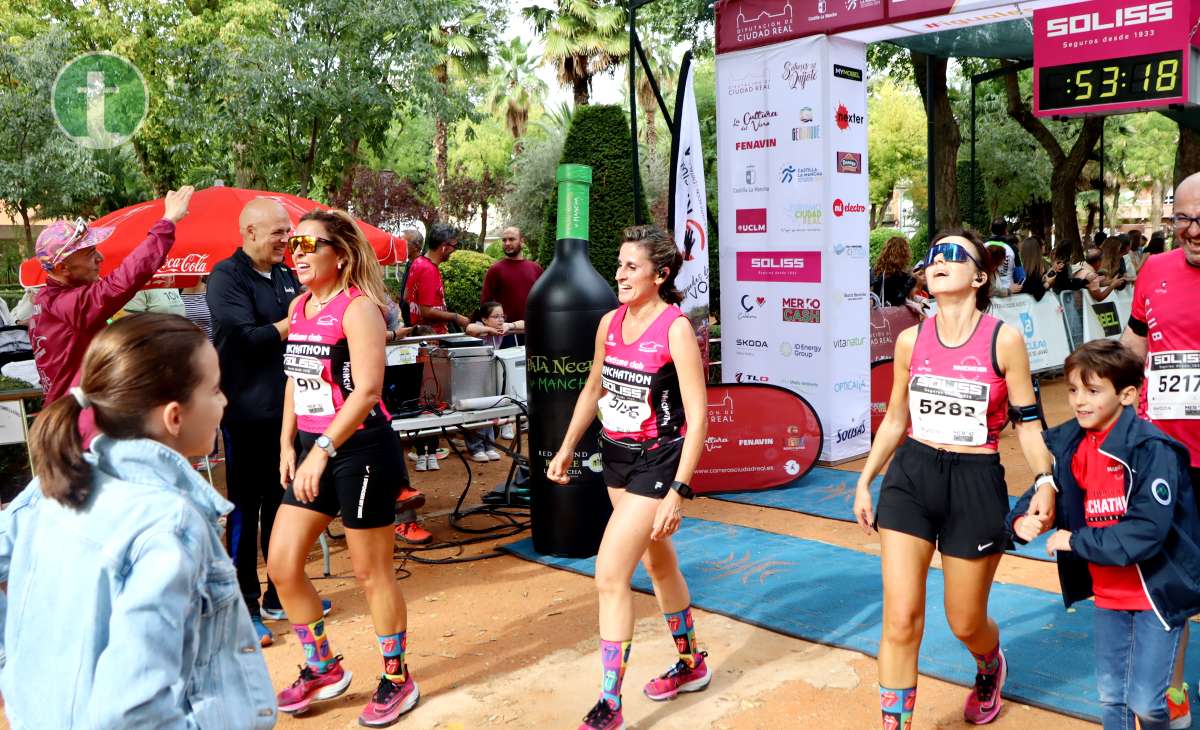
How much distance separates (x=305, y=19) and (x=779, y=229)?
14.0 metres

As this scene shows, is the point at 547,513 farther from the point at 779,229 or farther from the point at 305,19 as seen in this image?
the point at 305,19

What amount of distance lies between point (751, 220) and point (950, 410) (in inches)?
227

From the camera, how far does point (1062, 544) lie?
3.21 meters

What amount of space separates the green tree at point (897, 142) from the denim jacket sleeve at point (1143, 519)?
145 ft

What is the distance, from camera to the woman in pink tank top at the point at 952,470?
3508 mm

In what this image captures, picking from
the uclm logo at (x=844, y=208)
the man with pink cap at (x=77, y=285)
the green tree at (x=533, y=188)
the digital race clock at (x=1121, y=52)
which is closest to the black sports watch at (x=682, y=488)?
the man with pink cap at (x=77, y=285)

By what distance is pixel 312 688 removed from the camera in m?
4.48

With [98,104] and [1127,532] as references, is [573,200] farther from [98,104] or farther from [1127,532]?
[98,104]

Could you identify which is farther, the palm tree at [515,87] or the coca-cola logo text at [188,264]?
the palm tree at [515,87]

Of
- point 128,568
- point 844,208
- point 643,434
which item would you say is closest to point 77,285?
point 643,434

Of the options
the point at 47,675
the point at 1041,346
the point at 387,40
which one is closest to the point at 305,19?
the point at 387,40

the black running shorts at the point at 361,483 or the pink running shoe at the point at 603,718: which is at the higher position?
the black running shorts at the point at 361,483

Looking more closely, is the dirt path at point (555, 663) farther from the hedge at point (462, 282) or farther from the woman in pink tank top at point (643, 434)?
the hedge at point (462, 282)

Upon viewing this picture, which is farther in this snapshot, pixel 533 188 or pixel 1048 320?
pixel 533 188
